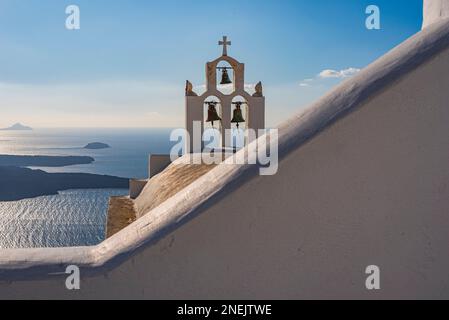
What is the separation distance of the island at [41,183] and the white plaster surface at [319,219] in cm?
4917

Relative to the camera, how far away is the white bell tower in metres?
7.59

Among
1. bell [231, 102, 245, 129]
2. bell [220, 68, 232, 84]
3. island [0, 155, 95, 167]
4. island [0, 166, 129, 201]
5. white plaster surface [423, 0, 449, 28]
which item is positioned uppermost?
island [0, 155, 95, 167]

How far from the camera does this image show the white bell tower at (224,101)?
7.59 meters

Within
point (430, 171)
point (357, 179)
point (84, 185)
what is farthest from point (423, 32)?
point (84, 185)

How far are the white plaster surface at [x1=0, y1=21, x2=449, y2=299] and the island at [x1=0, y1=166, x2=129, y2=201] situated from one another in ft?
161

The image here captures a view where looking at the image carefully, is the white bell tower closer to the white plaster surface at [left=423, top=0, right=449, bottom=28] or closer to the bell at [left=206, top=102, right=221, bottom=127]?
the bell at [left=206, top=102, right=221, bottom=127]

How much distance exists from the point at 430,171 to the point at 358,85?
0.42 m

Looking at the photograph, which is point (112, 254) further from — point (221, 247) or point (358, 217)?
point (358, 217)

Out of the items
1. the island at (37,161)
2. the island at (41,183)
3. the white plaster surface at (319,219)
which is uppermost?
the island at (37,161)

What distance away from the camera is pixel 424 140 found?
1498 millimetres

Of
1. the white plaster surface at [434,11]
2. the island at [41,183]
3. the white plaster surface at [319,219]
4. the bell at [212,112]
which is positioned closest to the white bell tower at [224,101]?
the bell at [212,112]

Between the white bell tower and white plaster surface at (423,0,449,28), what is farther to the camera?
the white bell tower

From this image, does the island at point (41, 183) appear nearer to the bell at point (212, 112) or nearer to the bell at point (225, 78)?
the bell at point (212, 112)

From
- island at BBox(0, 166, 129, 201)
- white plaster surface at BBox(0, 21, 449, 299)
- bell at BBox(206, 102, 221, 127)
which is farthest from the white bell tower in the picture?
island at BBox(0, 166, 129, 201)
